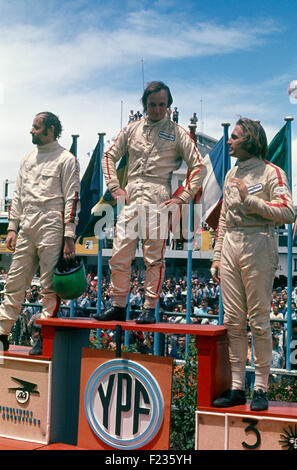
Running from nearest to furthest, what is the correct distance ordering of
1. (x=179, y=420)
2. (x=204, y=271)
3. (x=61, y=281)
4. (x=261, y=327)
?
(x=261, y=327) < (x=61, y=281) < (x=179, y=420) < (x=204, y=271)

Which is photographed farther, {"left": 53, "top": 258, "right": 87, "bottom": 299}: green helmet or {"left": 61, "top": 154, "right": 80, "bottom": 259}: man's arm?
{"left": 61, "top": 154, "right": 80, "bottom": 259}: man's arm

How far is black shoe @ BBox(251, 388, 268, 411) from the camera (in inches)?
137

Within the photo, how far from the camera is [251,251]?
3588 millimetres

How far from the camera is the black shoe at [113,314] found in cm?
428

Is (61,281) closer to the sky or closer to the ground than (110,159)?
closer to the ground

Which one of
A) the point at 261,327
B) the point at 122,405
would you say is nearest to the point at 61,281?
the point at 122,405

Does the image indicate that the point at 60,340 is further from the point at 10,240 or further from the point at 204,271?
the point at 204,271

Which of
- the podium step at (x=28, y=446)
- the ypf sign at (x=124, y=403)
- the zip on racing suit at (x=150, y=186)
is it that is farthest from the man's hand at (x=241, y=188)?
the podium step at (x=28, y=446)

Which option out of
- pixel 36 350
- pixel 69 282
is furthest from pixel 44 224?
pixel 36 350

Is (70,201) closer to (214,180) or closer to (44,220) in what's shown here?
(44,220)

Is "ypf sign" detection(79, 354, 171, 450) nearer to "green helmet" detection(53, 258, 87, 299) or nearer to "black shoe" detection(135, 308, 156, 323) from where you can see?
"black shoe" detection(135, 308, 156, 323)

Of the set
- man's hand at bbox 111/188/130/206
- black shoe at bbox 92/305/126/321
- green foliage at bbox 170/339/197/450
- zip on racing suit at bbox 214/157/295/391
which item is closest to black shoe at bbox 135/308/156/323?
black shoe at bbox 92/305/126/321

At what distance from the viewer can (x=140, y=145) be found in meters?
4.37
